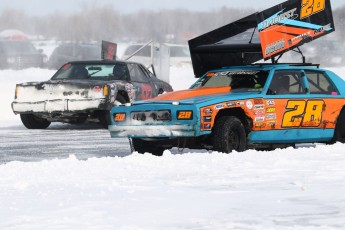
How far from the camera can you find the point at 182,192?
747cm

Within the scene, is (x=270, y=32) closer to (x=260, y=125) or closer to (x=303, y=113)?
(x=303, y=113)

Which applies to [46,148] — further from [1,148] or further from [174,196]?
[174,196]

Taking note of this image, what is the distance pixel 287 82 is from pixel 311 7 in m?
1.30

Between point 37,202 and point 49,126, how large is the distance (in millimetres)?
10474

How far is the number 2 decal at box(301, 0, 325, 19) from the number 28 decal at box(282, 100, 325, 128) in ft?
4.35

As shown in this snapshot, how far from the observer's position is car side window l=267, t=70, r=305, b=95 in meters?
11.3

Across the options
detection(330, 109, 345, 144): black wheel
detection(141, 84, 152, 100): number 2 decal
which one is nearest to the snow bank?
detection(330, 109, 345, 144): black wheel

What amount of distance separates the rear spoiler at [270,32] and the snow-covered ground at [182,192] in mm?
1618

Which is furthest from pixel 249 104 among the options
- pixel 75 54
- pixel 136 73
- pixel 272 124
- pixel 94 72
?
pixel 75 54

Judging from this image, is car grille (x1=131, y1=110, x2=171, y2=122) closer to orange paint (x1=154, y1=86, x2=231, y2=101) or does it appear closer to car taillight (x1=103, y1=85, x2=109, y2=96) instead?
orange paint (x1=154, y1=86, x2=231, y2=101)

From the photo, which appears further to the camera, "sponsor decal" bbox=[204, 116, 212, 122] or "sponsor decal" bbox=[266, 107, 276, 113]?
"sponsor decal" bbox=[266, 107, 276, 113]

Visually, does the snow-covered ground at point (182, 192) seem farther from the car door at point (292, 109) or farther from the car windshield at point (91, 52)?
the car windshield at point (91, 52)

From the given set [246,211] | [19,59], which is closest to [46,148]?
[246,211]

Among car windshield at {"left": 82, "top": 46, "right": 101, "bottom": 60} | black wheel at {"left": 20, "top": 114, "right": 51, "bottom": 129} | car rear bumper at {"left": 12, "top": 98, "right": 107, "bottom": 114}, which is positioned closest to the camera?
car rear bumper at {"left": 12, "top": 98, "right": 107, "bottom": 114}
